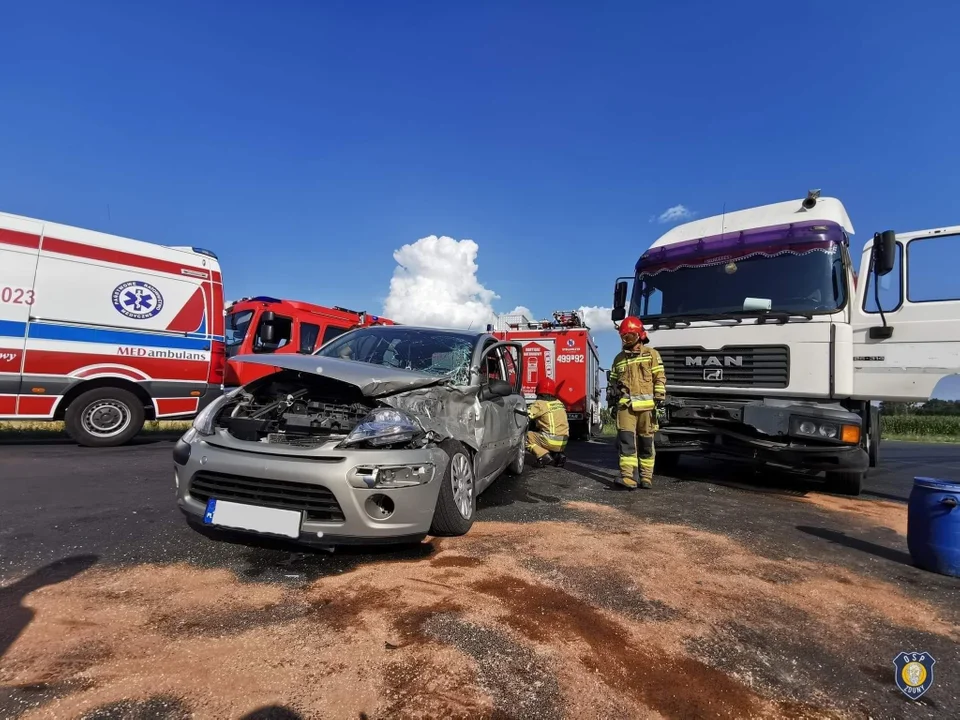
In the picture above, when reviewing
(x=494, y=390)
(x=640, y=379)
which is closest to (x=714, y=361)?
(x=640, y=379)

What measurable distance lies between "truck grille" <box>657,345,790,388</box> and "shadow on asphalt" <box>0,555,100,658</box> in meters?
5.64

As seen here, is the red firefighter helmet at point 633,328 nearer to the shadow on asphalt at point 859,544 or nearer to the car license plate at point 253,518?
the shadow on asphalt at point 859,544

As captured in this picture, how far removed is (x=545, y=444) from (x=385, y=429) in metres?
4.58

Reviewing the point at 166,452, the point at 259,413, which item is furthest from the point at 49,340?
the point at 259,413

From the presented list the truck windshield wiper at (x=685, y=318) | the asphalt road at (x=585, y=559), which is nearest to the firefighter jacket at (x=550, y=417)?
the asphalt road at (x=585, y=559)

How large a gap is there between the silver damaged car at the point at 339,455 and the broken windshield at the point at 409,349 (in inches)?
5.9

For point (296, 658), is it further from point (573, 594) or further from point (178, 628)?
point (573, 594)

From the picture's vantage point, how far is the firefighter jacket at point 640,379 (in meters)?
5.55

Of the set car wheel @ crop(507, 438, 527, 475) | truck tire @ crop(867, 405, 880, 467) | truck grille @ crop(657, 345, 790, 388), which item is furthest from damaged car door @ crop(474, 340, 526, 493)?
truck tire @ crop(867, 405, 880, 467)

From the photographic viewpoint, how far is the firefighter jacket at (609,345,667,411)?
219 inches

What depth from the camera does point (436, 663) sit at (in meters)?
2.00

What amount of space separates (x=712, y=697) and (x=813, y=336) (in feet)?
14.4

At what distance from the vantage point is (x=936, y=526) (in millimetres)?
3303

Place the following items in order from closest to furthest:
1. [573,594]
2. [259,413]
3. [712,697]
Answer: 1. [712,697]
2. [573,594]
3. [259,413]
